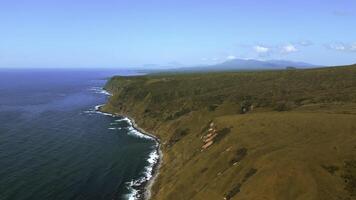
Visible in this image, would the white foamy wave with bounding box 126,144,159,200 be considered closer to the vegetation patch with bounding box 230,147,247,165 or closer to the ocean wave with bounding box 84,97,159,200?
the ocean wave with bounding box 84,97,159,200

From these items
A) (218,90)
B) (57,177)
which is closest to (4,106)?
(218,90)

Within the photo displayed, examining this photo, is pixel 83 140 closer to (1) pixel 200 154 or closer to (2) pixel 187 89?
(1) pixel 200 154

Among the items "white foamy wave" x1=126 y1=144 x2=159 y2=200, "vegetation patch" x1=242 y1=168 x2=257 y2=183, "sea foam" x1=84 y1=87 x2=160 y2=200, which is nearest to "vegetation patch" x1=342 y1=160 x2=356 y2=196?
"vegetation patch" x1=242 y1=168 x2=257 y2=183

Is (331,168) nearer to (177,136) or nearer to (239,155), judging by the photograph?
(239,155)

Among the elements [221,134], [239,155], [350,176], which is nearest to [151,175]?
[221,134]

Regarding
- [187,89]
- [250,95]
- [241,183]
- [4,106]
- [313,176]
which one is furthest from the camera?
[4,106]

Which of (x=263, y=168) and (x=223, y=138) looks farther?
(x=223, y=138)

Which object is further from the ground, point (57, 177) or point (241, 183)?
point (241, 183)
